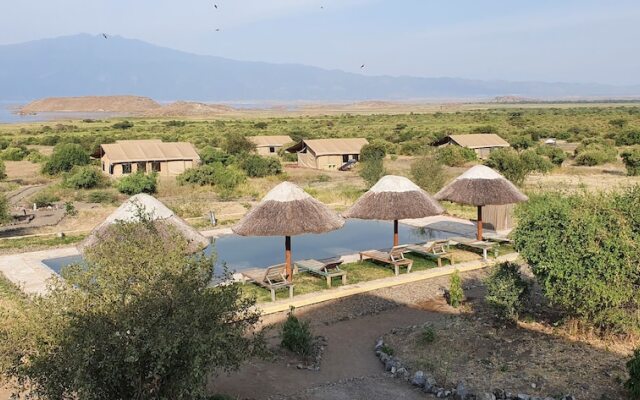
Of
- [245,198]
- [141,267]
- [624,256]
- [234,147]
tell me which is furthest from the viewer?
[234,147]

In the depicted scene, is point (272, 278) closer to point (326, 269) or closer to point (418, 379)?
point (326, 269)

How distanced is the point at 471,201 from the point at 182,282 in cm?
1220

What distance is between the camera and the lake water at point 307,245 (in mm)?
16422

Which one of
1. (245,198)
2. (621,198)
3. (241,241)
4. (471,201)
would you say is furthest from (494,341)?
(245,198)

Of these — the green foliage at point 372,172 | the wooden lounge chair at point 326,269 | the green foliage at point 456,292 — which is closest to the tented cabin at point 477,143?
the green foliage at point 372,172

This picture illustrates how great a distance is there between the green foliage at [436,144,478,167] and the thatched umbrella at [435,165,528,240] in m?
24.6

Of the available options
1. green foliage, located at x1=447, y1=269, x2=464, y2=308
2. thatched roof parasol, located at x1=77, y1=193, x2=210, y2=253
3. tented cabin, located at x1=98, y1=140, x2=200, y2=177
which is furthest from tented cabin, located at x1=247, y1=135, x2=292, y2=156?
green foliage, located at x1=447, y1=269, x2=464, y2=308

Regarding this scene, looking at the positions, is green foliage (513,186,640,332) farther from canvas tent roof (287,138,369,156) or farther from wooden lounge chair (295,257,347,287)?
canvas tent roof (287,138,369,156)

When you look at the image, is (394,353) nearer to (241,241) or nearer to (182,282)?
(182,282)

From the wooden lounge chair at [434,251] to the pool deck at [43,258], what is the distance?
1106 millimetres

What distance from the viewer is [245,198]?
2831 centimetres

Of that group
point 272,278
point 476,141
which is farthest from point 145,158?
point 272,278

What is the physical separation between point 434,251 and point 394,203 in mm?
1652

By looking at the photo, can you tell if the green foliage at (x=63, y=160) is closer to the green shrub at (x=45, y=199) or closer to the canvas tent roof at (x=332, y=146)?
the green shrub at (x=45, y=199)
